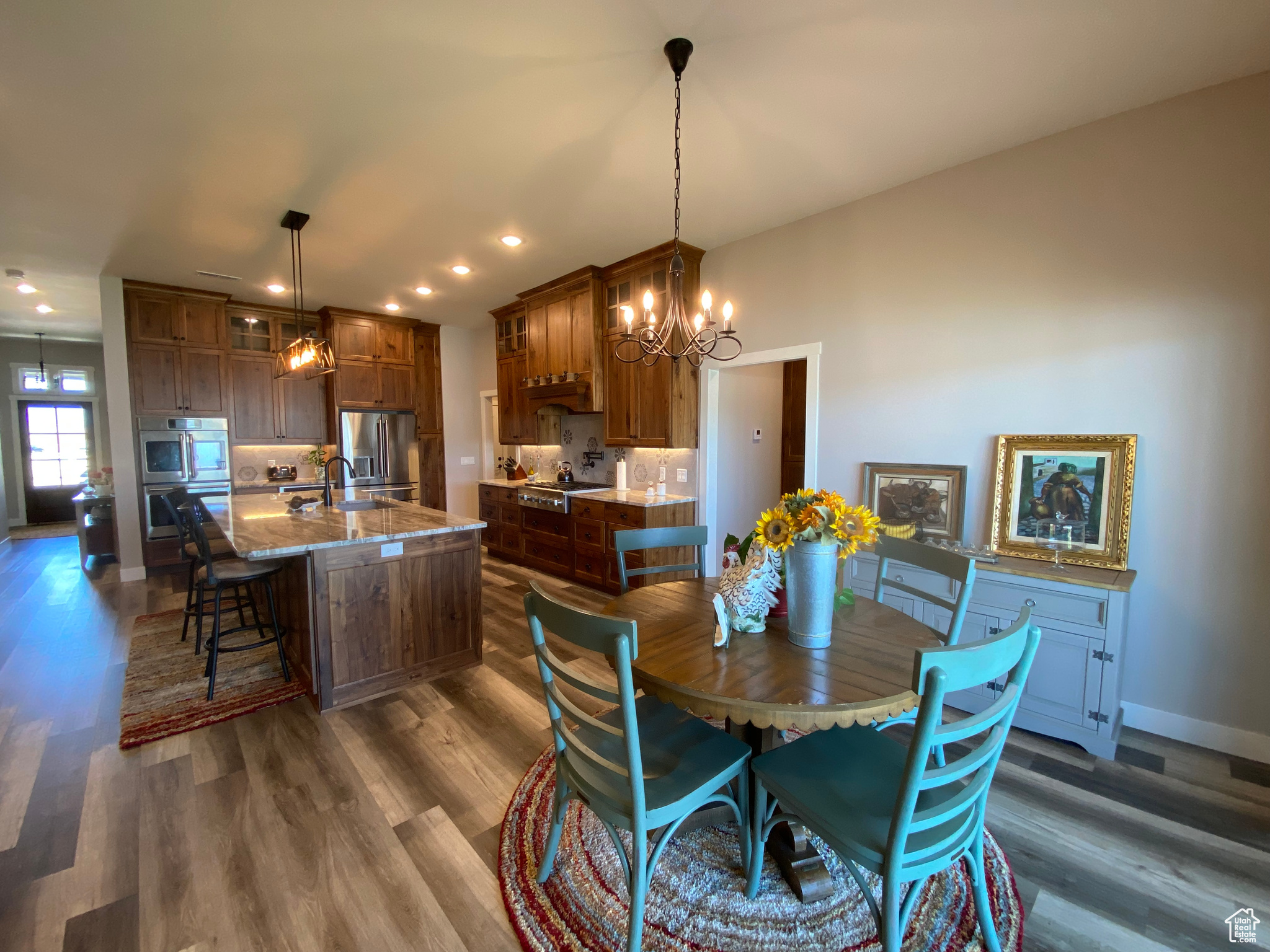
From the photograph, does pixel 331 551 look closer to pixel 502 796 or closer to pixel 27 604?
pixel 502 796

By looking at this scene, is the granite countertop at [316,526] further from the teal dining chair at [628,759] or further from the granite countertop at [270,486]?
the granite countertop at [270,486]

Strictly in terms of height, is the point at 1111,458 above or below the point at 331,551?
above

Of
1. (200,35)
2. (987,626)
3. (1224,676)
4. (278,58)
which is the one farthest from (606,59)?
(1224,676)

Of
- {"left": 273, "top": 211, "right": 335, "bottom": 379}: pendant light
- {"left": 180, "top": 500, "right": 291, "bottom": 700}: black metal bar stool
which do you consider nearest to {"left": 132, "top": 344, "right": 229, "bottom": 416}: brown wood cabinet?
{"left": 273, "top": 211, "right": 335, "bottom": 379}: pendant light

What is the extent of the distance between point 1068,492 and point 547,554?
14.0ft

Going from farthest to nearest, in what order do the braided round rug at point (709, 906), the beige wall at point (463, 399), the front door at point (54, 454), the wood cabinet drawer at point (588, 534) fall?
the front door at point (54, 454) < the beige wall at point (463, 399) < the wood cabinet drawer at point (588, 534) < the braided round rug at point (709, 906)

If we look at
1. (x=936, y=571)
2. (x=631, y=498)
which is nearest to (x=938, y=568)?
(x=936, y=571)

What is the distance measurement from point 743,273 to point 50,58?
12.4 feet

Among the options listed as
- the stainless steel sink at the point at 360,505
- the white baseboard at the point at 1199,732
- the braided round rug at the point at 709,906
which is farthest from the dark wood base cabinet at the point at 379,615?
the white baseboard at the point at 1199,732

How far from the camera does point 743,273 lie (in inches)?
158

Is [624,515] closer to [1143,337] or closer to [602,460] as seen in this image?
[602,460]

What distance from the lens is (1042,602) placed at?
2.38m

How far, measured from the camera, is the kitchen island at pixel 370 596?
8.61 ft

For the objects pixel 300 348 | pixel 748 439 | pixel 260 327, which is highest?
pixel 260 327
